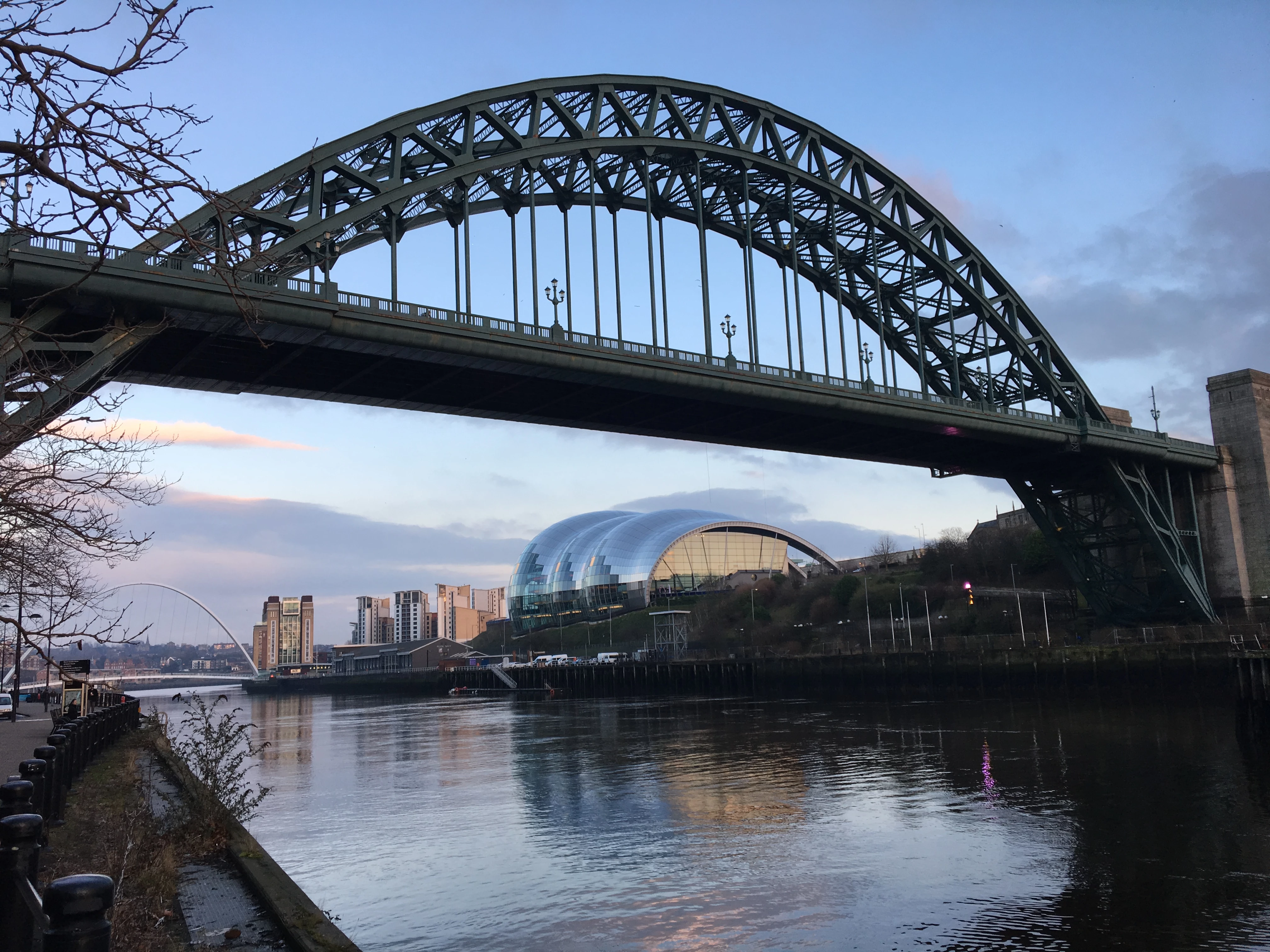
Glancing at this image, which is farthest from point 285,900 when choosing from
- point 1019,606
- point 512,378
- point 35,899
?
point 1019,606

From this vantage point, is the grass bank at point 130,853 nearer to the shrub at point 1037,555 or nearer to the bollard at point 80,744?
the bollard at point 80,744

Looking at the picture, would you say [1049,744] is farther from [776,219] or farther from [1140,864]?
[776,219]

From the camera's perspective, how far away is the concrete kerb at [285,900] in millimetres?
9938

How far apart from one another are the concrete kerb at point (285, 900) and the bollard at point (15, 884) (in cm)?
485

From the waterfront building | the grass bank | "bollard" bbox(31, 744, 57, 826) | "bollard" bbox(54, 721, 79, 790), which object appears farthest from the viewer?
the waterfront building

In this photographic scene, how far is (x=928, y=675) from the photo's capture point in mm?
62594

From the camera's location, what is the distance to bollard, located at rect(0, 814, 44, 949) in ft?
16.7

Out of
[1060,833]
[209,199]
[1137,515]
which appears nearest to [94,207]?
[209,199]

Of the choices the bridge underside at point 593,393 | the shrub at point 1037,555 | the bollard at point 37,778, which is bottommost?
the bollard at point 37,778

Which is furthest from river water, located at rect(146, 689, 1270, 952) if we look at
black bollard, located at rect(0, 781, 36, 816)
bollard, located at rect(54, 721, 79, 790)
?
black bollard, located at rect(0, 781, 36, 816)

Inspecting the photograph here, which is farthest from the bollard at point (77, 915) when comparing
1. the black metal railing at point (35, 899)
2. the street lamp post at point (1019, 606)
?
the street lamp post at point (1019, 606)

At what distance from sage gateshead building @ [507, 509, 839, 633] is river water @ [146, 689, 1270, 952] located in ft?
356

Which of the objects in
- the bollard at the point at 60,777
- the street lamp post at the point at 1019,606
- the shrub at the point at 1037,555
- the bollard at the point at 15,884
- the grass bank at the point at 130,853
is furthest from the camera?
the shrub at the point at 1037,555

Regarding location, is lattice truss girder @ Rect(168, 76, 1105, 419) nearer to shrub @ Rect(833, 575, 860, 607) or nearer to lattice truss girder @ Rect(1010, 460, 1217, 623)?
lattice truss girder @ Rect(1010, 460, 1217, 623)
